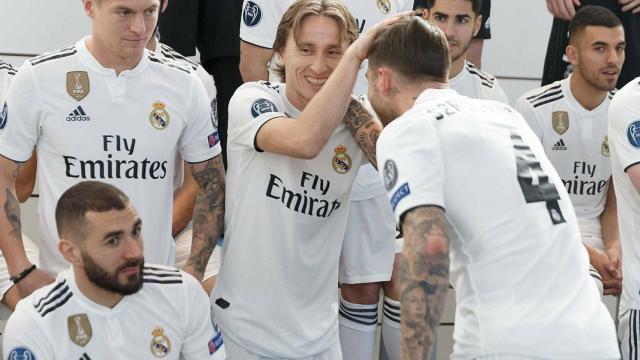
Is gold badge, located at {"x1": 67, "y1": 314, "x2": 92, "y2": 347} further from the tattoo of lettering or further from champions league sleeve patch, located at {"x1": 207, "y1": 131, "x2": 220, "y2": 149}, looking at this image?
champions league sleeve patch, located at {"x1": 207, "y1": 131, "x2": 220, "y2": 149}

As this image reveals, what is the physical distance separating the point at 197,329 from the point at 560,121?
2.51 metres

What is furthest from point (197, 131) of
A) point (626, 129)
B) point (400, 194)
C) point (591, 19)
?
point (591, 19)

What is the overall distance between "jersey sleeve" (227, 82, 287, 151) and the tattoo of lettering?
854 millimetres

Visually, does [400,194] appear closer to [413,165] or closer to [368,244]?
[413,165]

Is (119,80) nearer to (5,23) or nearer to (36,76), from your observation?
(36,76)

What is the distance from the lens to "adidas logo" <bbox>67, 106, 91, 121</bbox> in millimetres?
4480

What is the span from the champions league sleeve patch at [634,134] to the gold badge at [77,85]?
7.45 feet

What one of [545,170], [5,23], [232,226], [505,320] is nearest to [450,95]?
[545,170]

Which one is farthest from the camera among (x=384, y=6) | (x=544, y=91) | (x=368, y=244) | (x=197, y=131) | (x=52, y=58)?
(x=544, y=91)

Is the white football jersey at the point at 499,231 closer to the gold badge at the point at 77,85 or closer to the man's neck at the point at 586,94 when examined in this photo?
the gold badge at the point at 77,85

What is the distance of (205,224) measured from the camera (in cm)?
459

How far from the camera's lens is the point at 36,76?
4.47 m

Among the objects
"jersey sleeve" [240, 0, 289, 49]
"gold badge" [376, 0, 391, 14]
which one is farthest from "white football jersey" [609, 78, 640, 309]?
"jersey sleeve" [240, 0, 289, 49]

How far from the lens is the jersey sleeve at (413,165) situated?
334 cm
